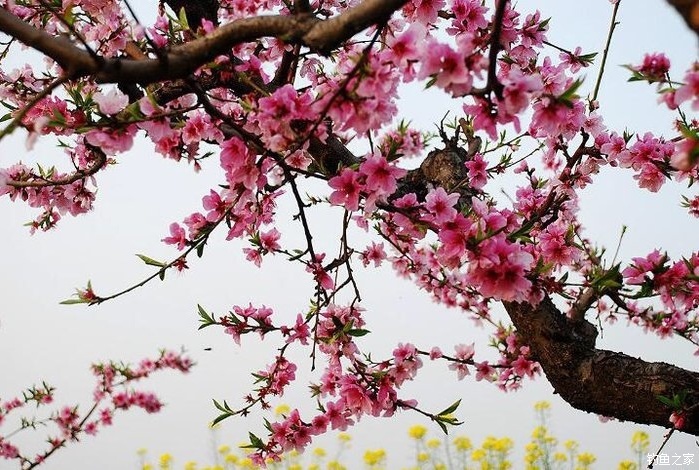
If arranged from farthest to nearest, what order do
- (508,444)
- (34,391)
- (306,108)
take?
(508,444) → (34,391) → (306,108)

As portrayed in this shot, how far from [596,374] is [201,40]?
222 cm

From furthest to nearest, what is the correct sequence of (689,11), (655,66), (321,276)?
(321,276)
(655,66)
(689,11)

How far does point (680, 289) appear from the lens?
1.87 metres

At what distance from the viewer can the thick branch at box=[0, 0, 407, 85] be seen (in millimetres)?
1055

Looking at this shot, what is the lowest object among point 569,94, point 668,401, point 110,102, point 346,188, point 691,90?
point 668,401

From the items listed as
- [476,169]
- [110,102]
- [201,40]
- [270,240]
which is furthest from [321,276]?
[201,40]

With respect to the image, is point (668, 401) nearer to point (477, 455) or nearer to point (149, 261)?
point (149, 261)

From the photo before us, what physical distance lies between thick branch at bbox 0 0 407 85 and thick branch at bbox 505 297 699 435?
1.89 m

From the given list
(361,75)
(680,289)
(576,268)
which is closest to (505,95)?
(361,75)

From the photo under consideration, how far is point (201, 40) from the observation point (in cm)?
119

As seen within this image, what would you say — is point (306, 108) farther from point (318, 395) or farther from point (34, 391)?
point (34, 391)

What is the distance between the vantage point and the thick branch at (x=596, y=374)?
2.38 meters

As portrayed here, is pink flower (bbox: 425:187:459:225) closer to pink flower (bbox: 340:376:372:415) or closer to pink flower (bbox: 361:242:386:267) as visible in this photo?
pink flower (bbox: 340:376:372:415)

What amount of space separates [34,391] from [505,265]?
14.5ft
